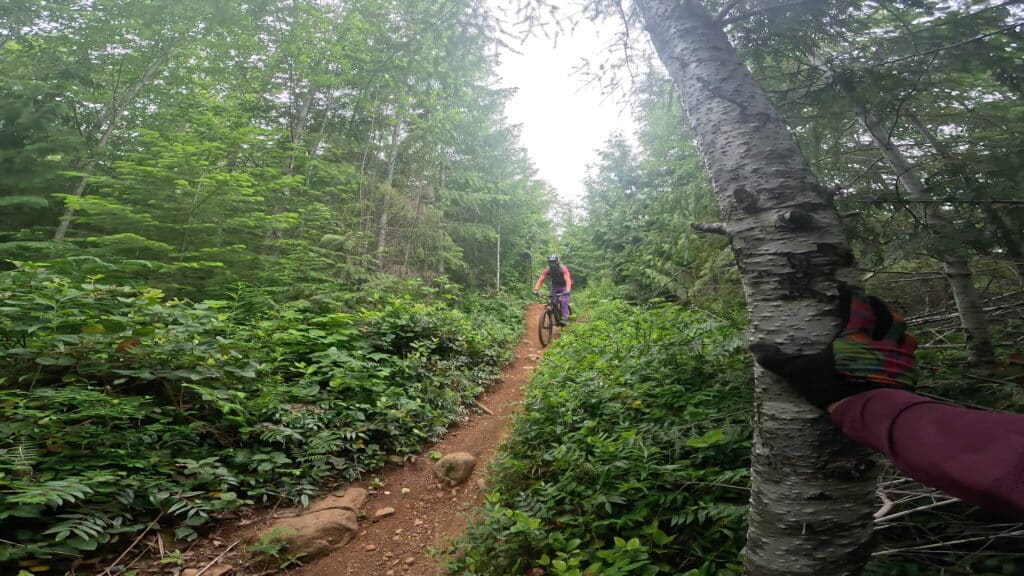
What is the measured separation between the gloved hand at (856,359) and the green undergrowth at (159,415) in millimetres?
4473

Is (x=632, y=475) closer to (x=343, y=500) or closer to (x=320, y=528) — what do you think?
(x=320, y=528)

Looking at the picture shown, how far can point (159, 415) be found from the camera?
383cm

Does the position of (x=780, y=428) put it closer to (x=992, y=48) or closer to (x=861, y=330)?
(x=861, y=330)

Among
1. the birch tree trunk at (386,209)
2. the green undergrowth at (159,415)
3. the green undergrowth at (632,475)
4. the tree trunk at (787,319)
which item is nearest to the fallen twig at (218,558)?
the green undergrowth at (159,415)

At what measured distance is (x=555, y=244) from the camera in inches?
1336

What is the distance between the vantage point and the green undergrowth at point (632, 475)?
2502mm

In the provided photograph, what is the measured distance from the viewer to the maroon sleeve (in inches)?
33.9

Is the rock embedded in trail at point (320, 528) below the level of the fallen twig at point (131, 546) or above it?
below

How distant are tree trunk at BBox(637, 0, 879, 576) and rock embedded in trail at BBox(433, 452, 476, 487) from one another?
362 cm

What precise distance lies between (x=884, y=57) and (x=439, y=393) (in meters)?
6.52

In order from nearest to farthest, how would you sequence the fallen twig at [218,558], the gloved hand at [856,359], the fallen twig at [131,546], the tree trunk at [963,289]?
the gloved hand at [856,359]
the tree trunk at [963,289]
the fallen twig at [131,546]
the fallen twig at [218,558]

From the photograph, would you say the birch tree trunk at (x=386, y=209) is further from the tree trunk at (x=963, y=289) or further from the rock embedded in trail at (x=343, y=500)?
the tree trunk at (x=963, y=289)

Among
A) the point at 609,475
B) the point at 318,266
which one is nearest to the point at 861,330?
the point at 609,475

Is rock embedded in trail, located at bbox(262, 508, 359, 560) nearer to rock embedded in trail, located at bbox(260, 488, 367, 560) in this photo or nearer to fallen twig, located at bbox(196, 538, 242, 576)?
rock embedded in trail, located at bbox(260, 488, 367, 560)
